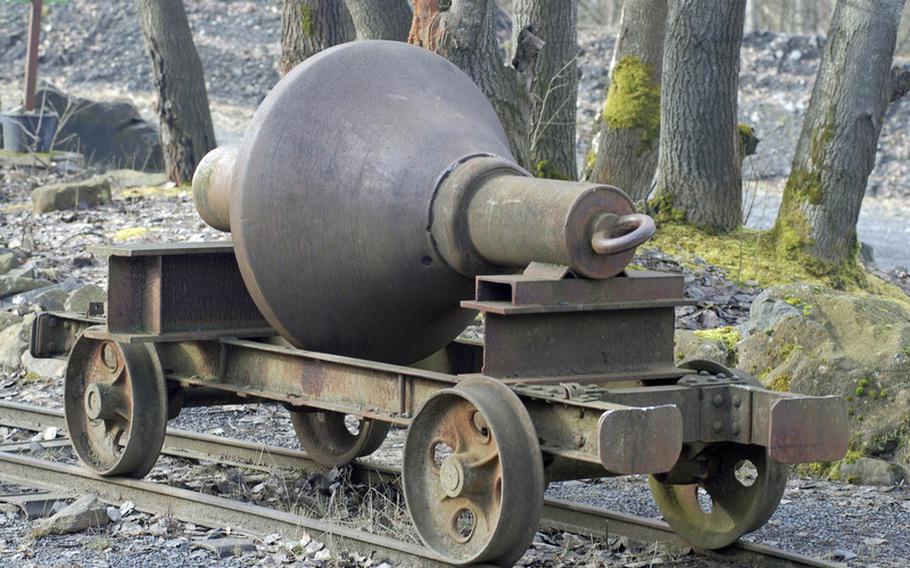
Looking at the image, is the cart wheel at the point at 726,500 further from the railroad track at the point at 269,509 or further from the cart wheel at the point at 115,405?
the cart wheel at the point at 115,405

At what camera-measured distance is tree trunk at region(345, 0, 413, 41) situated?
44.4ft

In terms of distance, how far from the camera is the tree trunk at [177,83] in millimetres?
18922

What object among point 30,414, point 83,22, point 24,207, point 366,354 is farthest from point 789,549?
point 83,22

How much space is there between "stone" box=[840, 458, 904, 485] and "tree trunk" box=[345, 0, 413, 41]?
272 inches

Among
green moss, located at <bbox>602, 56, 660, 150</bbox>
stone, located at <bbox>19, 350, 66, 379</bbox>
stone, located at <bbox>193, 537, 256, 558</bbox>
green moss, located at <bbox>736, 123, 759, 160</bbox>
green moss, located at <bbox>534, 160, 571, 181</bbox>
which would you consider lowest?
stone, located at <bbox>19, 350, 66, 379</bbox>

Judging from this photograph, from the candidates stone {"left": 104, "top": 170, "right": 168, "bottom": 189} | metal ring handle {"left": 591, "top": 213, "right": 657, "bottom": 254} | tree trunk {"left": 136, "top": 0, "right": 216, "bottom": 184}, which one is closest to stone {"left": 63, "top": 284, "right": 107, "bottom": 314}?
metal ring handle {"left": 591, "top": 213, "right": 657, "bottom": 254}

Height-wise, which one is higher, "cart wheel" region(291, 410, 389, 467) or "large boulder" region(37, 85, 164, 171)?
"large boulder" region(37, 85, 164, 171)

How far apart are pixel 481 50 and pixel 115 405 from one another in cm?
454

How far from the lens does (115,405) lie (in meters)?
7.44

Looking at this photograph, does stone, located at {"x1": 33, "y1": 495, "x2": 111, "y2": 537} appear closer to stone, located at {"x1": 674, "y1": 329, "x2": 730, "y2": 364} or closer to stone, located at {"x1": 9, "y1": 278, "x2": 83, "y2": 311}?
stone, located at {"x1": 674, "y1": 329, "x2": 730, "y2": 364}

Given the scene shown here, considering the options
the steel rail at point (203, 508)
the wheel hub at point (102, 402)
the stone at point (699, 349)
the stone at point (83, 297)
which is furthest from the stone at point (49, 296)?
the stone at point (699, 349)

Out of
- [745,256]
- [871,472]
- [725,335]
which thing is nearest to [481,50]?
[725,335]

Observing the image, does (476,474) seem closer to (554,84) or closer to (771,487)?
(771,487)

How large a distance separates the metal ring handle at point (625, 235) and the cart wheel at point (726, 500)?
1.08 meters
